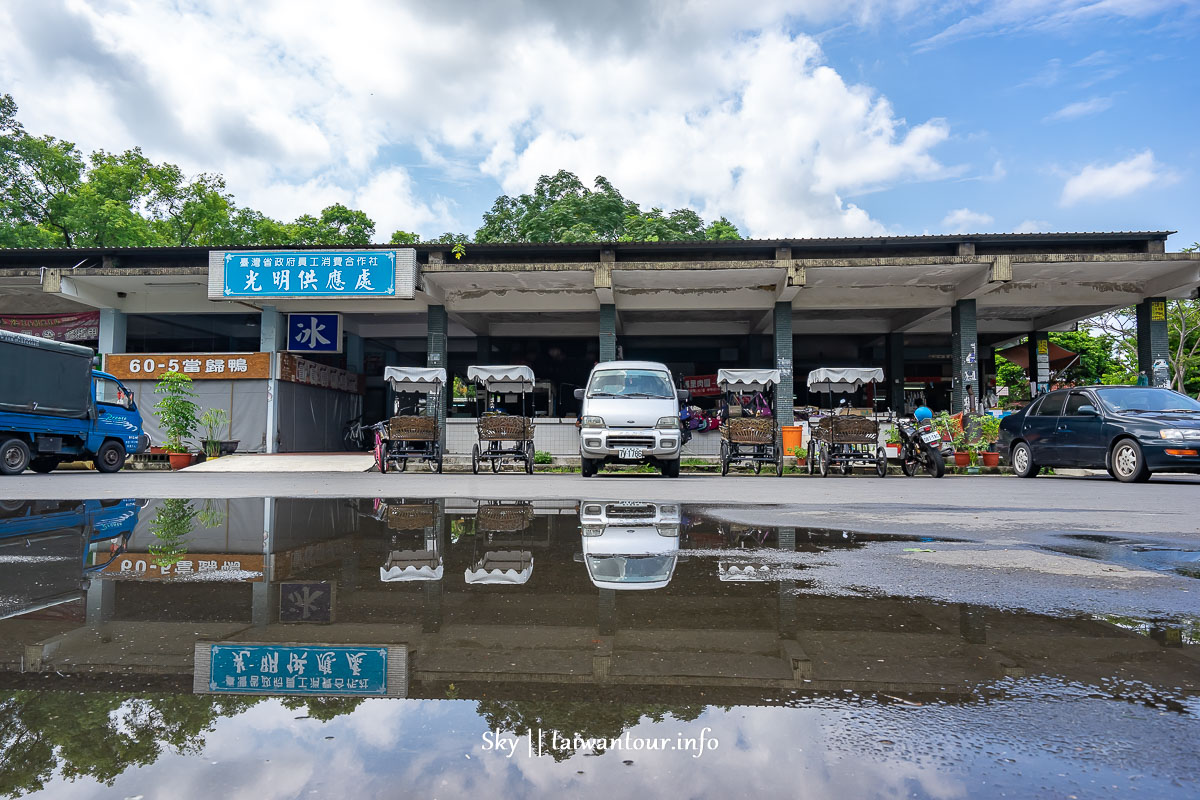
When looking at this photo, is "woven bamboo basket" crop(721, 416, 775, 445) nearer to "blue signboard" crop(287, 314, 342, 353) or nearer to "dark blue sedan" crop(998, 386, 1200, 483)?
"dark blue sedan" crop(998, 386, 1200, 483)

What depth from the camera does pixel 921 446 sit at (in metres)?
14.3

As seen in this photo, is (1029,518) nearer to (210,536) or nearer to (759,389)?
(210,536)

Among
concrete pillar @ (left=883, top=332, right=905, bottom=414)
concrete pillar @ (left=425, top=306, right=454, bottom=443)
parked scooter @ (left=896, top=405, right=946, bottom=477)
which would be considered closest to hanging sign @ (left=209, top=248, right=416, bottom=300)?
concrete pillar @ (left=425, top=306, right=454, bottom=443)

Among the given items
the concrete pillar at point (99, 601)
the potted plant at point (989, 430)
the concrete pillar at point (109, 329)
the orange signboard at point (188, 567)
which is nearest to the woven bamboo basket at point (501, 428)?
the orange signboard at point (188, 567)

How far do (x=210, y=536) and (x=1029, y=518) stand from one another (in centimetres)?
703

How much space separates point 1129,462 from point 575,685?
492 inches

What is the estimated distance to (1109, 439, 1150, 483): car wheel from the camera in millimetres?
11117

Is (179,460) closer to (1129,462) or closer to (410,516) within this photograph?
(410,516)

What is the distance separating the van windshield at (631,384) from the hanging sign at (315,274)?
643cm

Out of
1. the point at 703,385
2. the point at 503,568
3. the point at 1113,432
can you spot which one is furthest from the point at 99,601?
the point at 703,385

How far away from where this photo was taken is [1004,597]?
3.44 metres

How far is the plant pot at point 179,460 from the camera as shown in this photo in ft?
57.0

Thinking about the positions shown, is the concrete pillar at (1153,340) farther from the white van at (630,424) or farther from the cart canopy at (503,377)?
the cart canopy at (503,377)

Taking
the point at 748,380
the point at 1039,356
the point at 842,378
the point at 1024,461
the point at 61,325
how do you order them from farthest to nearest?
the point at 1039,356 → the point at 61,325 → the point at 842,378 → the point at 748,380 → the point at 1024,461
